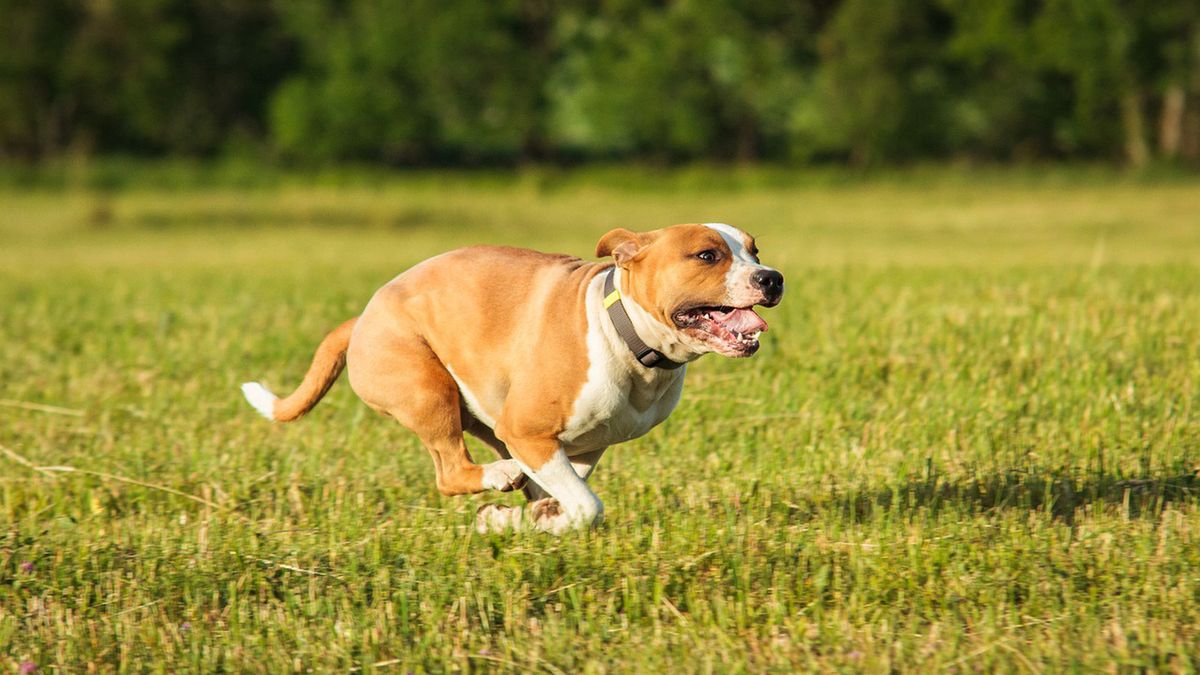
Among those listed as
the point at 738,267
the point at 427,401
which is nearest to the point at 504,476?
the point at 427,401

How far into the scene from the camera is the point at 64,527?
17.6 feet

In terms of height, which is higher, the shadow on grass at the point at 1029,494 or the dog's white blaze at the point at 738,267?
the dog's white blaze at the point at 738,267

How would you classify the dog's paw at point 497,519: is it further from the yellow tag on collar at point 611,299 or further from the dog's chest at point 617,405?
the yellow tag on collar at point 611,299

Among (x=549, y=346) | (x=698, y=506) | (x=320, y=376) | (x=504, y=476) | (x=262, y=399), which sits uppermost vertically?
(x=549, y=346)

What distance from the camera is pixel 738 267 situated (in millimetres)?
4605

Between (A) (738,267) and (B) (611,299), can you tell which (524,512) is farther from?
(A) (738,267)

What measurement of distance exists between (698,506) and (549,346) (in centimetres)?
99

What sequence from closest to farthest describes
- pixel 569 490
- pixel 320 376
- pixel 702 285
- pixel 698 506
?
1. pixel 702 285
2. pixel 569 490
3. pixel 698 506
4. pixel 320 376

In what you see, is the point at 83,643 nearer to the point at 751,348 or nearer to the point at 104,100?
the point at 751,348

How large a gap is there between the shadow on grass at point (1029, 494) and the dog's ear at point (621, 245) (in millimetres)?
1270

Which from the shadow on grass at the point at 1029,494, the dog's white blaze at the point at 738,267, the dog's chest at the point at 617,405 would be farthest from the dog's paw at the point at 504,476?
the shadow on grass at the point at 1029,494

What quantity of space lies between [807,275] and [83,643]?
351 inches

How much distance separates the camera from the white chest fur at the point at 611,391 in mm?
4758

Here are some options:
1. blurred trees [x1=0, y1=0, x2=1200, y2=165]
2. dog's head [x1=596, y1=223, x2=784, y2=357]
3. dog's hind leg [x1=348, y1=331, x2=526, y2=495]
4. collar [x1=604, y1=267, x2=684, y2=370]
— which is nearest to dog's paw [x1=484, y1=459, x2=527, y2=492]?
dog's hind leg [x1=348, y1=331, x2=526, y2=495]
